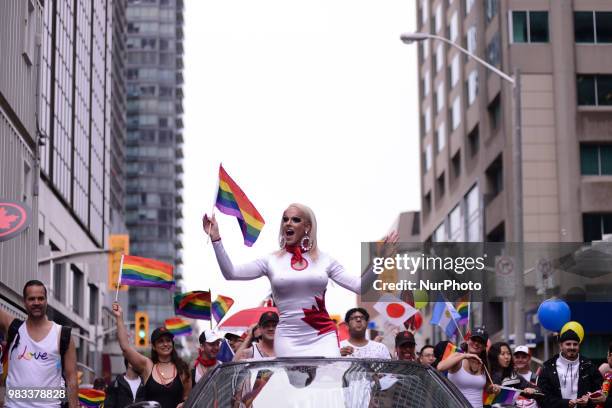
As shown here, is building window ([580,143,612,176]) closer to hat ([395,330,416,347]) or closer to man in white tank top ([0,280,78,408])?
hat ([395,330,416,347])

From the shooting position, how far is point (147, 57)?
18075cm

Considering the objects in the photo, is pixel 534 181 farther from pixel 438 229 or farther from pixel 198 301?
pixel 198 301

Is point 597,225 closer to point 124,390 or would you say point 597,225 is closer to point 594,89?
point 594,89

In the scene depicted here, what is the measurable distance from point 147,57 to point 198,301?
16854 cm

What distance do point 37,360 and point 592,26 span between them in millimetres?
45986

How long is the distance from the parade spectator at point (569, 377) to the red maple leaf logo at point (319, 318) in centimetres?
340

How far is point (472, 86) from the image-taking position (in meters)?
61.8

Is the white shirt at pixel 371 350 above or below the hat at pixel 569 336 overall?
below

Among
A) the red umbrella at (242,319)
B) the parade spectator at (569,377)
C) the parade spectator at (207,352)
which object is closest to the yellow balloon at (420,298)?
the red umbrella at (242,319)

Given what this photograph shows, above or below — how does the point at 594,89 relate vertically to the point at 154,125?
below

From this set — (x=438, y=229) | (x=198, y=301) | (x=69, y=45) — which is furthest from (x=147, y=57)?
(x=198, y=301)

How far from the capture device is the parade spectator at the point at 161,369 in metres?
11.3

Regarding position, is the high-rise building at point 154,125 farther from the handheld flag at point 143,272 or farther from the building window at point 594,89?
the handheld flag at point 143,272

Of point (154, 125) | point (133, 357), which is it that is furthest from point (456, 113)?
point (154, 125)
